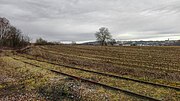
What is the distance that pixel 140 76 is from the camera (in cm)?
1830

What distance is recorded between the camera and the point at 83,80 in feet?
53.9

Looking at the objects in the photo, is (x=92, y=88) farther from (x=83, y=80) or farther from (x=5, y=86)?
(x=5, y=86)

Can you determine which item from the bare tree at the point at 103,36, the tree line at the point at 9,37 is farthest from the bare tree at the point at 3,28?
the bare tree at the point at 103,36

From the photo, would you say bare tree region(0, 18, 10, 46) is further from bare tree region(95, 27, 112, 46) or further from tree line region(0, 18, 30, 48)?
bare tree region(95, 27, 112, 46)

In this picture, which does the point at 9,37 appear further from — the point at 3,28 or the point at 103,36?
the point at 103,36

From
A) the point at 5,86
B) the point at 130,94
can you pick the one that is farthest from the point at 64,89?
the point at 5,86

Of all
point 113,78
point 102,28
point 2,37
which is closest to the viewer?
point 113,78

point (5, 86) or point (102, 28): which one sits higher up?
point (102, 28)

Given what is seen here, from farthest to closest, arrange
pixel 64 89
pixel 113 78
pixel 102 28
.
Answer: pixel 102 28
pixel 113 78
pixel 64 89

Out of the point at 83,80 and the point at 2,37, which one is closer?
the point at 83,80

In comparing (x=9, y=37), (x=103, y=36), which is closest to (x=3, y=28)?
(x=9, y=37)

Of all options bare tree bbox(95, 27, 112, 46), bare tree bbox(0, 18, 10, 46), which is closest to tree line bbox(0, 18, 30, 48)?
bare tree bbox(0, 18, 10, 46)

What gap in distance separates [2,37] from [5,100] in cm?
8936

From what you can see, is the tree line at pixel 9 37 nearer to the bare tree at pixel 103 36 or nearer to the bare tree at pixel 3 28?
the bare tree at pixel 3 28
